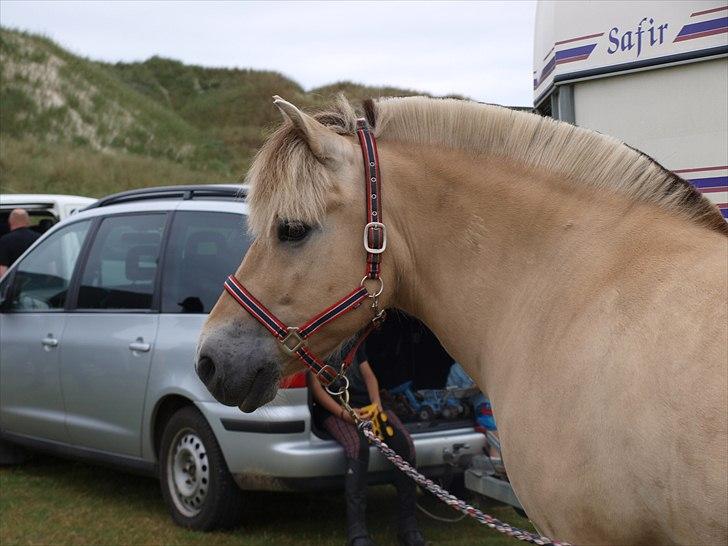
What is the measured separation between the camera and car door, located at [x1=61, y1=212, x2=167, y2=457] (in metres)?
5.27

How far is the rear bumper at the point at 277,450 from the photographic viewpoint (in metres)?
4.54

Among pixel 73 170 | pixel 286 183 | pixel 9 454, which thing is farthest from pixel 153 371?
pixel 73 170

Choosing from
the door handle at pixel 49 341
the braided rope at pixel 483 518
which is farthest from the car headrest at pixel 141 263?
the braided rope at pixel 483 518

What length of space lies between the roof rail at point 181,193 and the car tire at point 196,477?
1.36 meters

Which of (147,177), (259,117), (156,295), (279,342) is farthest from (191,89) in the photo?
(279,342)

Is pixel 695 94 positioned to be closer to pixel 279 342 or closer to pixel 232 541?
pixel 279 342

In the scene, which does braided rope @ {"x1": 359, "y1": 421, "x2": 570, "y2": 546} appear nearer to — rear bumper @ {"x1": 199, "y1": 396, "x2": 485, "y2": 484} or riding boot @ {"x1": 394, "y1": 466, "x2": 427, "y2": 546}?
rear bumper @ {"x1": 199, "y1": 396, "x2": 485, "y2": 484}

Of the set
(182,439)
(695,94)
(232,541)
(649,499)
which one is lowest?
(232,541)

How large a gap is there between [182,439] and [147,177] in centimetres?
1981

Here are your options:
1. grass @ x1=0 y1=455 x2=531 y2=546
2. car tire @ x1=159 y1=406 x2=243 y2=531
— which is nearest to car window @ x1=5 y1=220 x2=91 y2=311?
grass @ x1=0 y1=455 x2=531 y2=546

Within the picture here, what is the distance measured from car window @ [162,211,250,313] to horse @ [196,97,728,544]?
2341mm

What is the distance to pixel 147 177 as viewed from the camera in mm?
23859

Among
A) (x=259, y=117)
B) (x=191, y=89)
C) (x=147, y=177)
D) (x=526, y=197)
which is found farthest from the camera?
(x=191, y=89)

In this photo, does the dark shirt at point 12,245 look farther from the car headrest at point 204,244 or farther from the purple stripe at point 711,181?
the purple stripe at point 711,181
